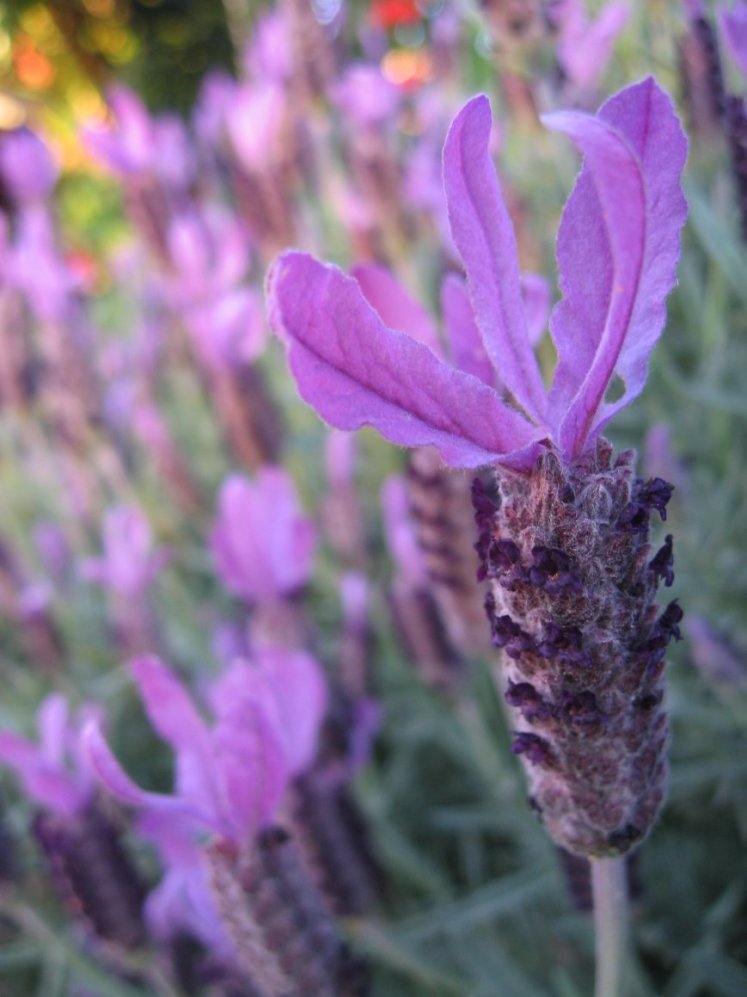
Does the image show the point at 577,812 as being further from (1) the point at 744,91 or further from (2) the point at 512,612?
(1) the point at 744,91

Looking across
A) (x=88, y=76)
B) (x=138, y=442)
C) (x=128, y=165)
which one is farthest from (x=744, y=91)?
(x=88, y=76)

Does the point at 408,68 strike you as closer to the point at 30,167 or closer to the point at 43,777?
the point at 30,167

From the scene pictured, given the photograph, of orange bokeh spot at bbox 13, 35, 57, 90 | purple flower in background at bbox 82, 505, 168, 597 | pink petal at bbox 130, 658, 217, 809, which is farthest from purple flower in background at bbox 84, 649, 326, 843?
orange bokeh spot at bbox 13, 35, 57, 90

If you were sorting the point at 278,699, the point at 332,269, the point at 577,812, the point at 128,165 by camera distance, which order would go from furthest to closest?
the point at 128,165
the point at 278,699
the point at 577,812
the point at 332,269

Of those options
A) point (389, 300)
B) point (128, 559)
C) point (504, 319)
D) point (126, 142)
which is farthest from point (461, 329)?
point (126, 142)

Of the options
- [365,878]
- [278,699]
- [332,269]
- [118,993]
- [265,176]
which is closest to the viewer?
[332,269]

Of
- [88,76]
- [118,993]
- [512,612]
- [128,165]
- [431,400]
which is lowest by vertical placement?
[118,993]
